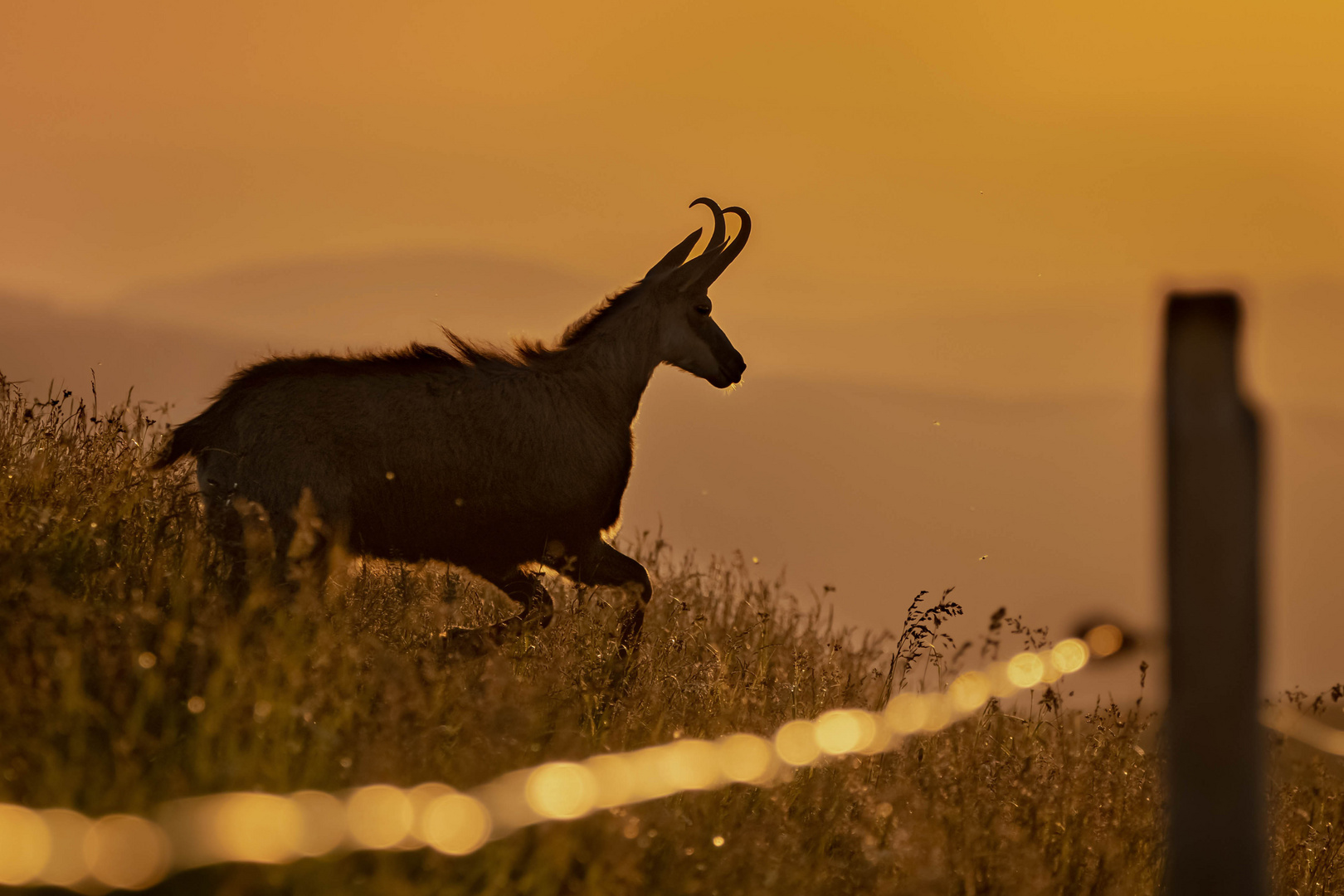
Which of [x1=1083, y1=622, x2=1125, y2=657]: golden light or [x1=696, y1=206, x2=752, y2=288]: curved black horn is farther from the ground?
[x1=696, y1=206, x2=752, y2=288]: curved black horn

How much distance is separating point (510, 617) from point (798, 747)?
349cm

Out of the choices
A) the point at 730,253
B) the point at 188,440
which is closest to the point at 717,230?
the point at 730,253

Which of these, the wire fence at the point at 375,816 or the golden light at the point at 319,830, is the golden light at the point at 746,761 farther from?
the golden light at the point at 319,830

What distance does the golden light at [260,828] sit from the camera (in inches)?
75.7

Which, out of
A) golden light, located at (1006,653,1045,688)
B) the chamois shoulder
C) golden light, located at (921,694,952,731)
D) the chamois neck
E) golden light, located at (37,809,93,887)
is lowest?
golden light, located at (37,809,93,887)

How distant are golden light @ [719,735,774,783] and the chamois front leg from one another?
134 inches

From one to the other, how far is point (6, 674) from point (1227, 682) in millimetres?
3222

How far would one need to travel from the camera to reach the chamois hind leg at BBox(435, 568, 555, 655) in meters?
5.61

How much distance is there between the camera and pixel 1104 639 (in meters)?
3.11

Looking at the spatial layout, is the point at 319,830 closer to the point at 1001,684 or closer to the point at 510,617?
the point at 1001,684

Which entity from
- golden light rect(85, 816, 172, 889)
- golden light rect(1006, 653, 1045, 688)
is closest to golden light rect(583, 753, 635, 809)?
golden light rect(85, 816, 172, 889)

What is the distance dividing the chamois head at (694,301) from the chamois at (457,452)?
73 mm

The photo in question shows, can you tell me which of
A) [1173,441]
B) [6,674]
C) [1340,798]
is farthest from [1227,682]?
[1340,798]

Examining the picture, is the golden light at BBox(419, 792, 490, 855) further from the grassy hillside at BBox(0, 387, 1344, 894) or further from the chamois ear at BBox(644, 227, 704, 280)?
the chamois ear at BBox(644, 227, 704, 280)
